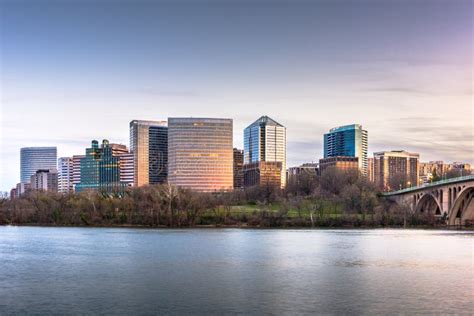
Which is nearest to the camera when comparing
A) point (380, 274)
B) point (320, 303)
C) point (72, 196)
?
point (320, 303)

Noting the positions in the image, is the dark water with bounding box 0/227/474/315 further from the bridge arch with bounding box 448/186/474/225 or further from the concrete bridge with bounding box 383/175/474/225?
the bridge arch with bounding box 448/186/474/225

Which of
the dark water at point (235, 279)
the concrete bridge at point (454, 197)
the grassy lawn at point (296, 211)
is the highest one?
the concrete bridge at point (454, 197)

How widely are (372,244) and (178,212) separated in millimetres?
55286

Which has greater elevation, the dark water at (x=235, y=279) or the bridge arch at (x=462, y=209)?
the bridge arch at (x=462, y=209)

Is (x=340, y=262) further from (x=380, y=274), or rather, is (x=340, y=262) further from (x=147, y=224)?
(x=147, y=224)

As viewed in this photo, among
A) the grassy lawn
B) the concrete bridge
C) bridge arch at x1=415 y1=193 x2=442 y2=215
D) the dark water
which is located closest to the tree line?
the grassy lawn

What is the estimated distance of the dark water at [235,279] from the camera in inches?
1339

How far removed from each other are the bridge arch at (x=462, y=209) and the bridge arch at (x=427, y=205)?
14636 millimetres

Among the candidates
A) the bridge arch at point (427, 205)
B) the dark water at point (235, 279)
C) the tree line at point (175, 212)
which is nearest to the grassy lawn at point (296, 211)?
the tree line at point (175, 212)

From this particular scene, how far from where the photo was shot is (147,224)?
123438 mm

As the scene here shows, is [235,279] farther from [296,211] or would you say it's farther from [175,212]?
[296,211]

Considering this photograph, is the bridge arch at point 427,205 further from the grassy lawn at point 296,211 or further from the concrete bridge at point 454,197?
the grassy lawn at point 296,211

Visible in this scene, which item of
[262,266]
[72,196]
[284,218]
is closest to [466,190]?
[284,218]

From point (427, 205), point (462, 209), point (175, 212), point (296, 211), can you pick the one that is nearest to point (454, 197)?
point (462, 209)
